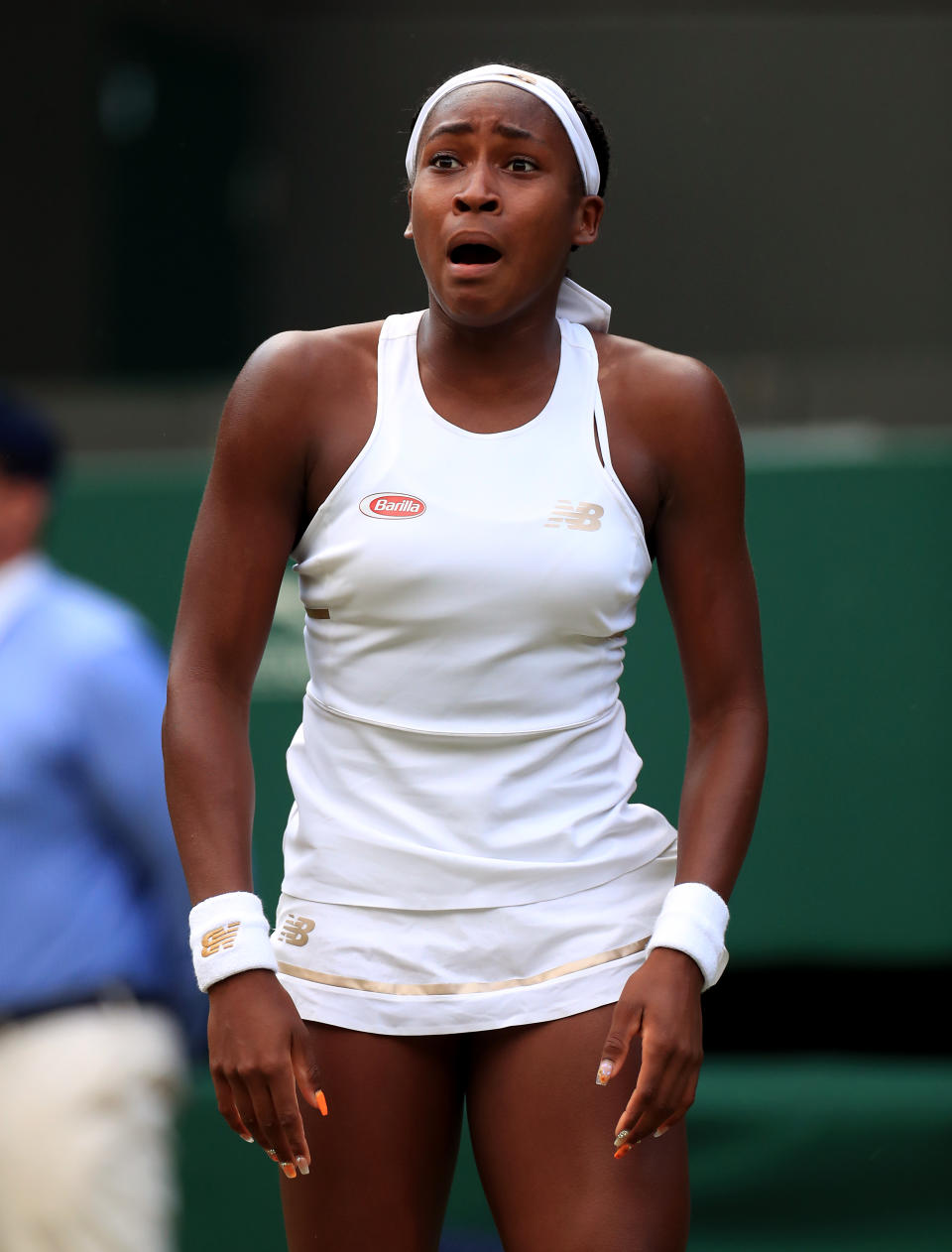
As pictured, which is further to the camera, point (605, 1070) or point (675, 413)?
point (675, 413)

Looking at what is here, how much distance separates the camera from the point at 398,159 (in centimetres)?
462

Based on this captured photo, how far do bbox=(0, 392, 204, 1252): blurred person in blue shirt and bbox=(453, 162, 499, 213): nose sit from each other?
3.73ft

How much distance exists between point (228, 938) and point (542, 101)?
0.99 m

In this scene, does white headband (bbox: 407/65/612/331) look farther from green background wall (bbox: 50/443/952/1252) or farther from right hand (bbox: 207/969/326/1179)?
green background wall (bbox: 50/443/952/1252)

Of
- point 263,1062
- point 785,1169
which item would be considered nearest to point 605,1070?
point 263,1062

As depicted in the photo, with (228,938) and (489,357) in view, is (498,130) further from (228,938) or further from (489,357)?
(228,938)

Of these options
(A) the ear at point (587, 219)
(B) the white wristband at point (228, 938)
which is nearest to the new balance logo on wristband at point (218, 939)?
(B) the white wristband at point (228, 938)

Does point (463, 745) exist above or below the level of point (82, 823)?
above

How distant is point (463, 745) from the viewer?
1972mm

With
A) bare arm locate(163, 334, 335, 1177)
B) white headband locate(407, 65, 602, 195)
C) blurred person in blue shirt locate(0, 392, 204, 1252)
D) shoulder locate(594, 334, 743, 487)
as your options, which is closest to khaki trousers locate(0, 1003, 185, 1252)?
blurred person in blue shirt locate(0, 392, 204, 1252)

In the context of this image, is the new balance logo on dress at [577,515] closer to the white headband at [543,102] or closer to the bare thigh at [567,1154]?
the white headband at [543,102]

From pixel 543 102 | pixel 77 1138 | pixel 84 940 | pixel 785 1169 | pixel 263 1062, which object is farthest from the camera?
pixel 785 1169

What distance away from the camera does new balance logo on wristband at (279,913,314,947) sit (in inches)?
79.7

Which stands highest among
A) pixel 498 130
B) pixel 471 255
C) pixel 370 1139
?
pixel 498 130
